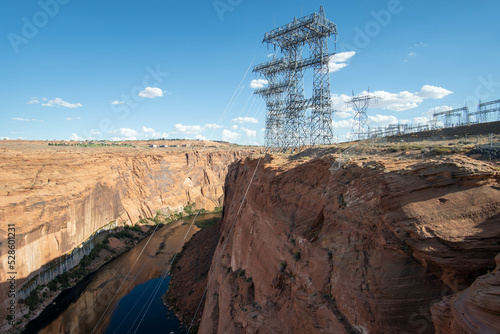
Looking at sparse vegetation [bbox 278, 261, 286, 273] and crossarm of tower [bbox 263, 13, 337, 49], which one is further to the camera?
crossarm of tower [bbox 263, 13, 337, 49]

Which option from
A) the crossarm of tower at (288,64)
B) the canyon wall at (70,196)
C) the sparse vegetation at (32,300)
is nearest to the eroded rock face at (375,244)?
the crossarm of tower at (288,64)

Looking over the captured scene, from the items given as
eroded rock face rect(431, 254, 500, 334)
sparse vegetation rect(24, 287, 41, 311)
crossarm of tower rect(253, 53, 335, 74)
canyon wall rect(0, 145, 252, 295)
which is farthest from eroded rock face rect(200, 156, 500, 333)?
canyon wall rect(0, 145, 252, 295)

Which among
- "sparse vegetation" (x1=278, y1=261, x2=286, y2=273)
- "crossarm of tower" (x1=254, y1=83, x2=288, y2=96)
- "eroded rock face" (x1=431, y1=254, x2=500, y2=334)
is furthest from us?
"crossarm of tower" (x1=254, y1=83, x2=288, y2=96)

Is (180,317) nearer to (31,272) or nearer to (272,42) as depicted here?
(31,272)

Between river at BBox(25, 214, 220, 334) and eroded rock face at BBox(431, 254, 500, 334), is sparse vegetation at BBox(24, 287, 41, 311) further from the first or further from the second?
eroded rock face at BBox(431, 254, 500, 334)

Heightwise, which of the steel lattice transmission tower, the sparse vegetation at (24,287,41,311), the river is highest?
the steel lattice transmission tower

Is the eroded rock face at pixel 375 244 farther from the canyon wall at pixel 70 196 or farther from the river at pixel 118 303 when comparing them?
the canyon wall at pixel 70 196
